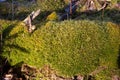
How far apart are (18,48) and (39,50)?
418 millimetres

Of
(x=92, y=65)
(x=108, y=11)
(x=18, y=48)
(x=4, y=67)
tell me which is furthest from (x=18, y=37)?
(x=108, y=11)

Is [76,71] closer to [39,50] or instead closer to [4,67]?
[39,50]

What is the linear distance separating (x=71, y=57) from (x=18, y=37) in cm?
111

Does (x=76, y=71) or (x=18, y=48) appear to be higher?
(x=18, y=48)

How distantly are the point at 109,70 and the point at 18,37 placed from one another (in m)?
1.89

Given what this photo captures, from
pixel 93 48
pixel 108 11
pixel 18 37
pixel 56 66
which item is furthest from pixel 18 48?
pixel 108 11

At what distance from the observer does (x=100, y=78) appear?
659 cm

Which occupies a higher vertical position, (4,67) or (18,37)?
(18,37)

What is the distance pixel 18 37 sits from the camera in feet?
21.8

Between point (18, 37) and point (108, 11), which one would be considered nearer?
point (18, 37)

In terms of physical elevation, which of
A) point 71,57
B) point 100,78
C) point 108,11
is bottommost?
point 100,78

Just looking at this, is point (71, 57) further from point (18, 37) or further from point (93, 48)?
point (18, 37)

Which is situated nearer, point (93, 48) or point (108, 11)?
point (93, 48)

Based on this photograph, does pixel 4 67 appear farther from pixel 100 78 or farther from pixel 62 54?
pixel 100 78
